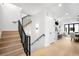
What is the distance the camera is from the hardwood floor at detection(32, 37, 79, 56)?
2287 millimetres

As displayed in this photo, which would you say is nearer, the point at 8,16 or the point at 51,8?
the point at 8,16

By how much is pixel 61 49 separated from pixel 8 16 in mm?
1510

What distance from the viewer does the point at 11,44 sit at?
225 cm

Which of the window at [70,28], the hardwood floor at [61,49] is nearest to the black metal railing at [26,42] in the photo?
the hardwood floor at [61,49]

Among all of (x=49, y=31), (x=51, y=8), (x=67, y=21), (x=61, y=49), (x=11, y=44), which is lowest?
(x=61, y=49)

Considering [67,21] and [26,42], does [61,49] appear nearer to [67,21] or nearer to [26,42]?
[67,21]

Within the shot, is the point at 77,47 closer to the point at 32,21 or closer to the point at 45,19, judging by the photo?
the point at 45,19

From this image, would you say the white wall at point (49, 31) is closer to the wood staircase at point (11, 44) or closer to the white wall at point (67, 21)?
the white wall at point (67, 21)

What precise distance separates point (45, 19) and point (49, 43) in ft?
2.05

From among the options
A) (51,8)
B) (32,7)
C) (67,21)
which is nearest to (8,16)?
(32,7)

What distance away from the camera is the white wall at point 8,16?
2178mm

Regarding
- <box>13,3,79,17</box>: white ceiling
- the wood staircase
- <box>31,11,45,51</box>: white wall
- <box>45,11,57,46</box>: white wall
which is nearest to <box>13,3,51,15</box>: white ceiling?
<box>13,3,79,17</box>: white ceiling

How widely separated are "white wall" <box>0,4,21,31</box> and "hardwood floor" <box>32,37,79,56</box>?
2.83 feet

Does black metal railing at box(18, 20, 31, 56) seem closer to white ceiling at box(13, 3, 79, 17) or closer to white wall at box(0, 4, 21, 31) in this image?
white wall at box(0, 4, 21, 31)
